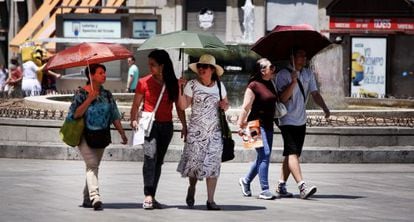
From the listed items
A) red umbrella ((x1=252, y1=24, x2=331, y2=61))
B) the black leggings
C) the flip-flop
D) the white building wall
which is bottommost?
the flip-flop

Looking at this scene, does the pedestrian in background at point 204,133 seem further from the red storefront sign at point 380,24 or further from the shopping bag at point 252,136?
the red storefront sign at point 380,24

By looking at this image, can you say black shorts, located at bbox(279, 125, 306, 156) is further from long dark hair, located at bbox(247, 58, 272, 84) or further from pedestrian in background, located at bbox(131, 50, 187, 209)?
pedestrian in background, located at bbox(131, 50, 187, 209)

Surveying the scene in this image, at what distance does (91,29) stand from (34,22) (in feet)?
18.2

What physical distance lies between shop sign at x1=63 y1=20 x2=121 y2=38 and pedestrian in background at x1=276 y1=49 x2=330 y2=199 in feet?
98.9

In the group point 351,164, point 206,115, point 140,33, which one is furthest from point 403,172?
point 140,33

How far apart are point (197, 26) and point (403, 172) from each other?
31.0 metres

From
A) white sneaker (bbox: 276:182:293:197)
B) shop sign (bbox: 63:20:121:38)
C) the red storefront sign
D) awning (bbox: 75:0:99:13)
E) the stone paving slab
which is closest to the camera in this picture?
white sneaker (bbox: 276:182:293:197)

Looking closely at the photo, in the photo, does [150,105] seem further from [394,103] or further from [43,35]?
[43,35]

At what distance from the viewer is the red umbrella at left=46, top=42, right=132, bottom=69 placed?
546 inches

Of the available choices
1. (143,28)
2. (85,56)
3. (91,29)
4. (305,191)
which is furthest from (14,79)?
(85,56)

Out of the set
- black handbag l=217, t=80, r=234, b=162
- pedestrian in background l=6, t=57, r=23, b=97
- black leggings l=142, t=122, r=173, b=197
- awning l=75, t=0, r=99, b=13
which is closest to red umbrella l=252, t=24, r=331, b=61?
black handbag l=217, t=80, r=234, b=162

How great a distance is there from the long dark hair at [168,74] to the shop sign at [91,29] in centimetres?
3140

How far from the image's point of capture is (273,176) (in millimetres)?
17797

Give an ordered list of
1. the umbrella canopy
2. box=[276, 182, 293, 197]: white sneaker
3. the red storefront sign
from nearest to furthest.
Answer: box=[276, 182, 293, 197]: white sneaker, the umbrella canopy, the red storefront sign
